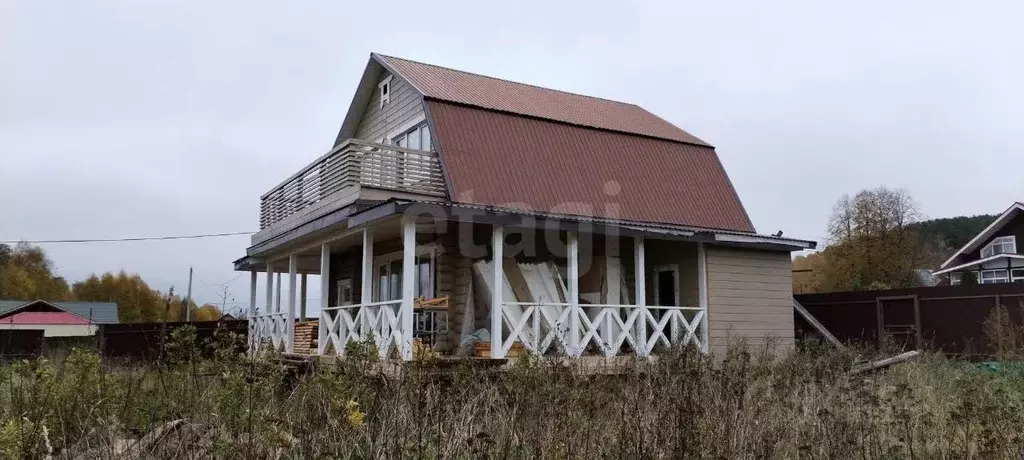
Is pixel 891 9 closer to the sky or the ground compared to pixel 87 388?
closer to the sky

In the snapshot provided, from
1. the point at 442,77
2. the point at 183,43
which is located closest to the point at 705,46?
the point at 442,77

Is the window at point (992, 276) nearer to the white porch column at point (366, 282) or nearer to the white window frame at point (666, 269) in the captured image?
the white window frame at point (666, 269)

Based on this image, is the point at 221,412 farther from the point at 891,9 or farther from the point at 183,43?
the point at 891,9

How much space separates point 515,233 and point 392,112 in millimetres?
4785

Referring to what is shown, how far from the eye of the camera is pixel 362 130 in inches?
A: 727

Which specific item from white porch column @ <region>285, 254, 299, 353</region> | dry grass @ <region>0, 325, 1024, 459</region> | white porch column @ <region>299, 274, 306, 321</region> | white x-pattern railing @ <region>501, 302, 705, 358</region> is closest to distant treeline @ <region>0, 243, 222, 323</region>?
white porch column @ <region>299, 274, 306, 321</region>

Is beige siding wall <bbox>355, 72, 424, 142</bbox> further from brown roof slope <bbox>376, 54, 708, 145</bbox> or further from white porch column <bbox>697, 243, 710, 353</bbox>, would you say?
white porch column <bbox>697, 243, 710, 353</bbox>

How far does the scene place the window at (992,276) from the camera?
115 feet

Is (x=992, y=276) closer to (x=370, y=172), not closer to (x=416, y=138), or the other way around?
(x=416, y=138)

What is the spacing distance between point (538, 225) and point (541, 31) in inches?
206

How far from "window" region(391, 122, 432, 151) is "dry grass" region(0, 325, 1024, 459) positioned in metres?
8.29

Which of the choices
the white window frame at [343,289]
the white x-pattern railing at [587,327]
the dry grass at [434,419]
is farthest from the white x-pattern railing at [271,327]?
the dry grass at [434,419]

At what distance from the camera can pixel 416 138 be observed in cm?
1525

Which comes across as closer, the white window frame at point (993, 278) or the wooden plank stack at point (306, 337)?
the wooden plank stack at point (306, 337)
